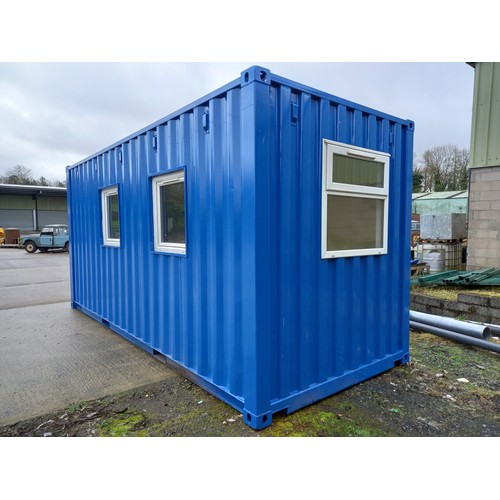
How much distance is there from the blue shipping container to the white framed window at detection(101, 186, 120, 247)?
72 cm

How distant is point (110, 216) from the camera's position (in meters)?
5.03

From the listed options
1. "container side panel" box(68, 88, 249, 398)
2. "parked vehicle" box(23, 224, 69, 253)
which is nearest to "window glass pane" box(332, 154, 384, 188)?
"container side panel" box(68, 88, 249, 398)

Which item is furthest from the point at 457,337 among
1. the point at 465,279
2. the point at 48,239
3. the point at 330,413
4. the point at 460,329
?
the point at 48,239

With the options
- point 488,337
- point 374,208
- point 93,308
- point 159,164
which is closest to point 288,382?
point 374,208

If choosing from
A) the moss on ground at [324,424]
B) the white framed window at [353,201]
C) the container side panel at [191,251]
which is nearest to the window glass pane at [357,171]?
the white framed window at [353,201]

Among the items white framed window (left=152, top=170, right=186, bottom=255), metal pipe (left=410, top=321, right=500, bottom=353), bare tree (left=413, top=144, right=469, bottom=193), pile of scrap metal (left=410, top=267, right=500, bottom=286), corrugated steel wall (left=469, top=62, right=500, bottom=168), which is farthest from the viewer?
bare tree (left=413, top=144, right=469, bottom=193)

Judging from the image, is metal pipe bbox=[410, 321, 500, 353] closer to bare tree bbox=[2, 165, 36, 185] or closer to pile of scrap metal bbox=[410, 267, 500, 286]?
pile of scrap metal bbox=[410, 267, 500, 286]

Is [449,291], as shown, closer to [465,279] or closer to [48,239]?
[465,279]

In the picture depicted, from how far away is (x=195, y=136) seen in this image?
9.93ft

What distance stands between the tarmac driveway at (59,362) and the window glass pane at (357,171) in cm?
266

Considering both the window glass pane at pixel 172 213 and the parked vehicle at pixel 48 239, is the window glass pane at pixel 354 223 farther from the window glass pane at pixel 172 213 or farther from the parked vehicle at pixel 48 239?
the parked vehicle at pixel 48 239

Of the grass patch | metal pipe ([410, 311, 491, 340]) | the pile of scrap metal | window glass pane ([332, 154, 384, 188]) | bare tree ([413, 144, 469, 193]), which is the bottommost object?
metal pipe ([410, 311, 491, 340])

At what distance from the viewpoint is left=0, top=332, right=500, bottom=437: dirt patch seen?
2.55m

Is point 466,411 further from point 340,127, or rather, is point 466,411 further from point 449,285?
point 449,285
